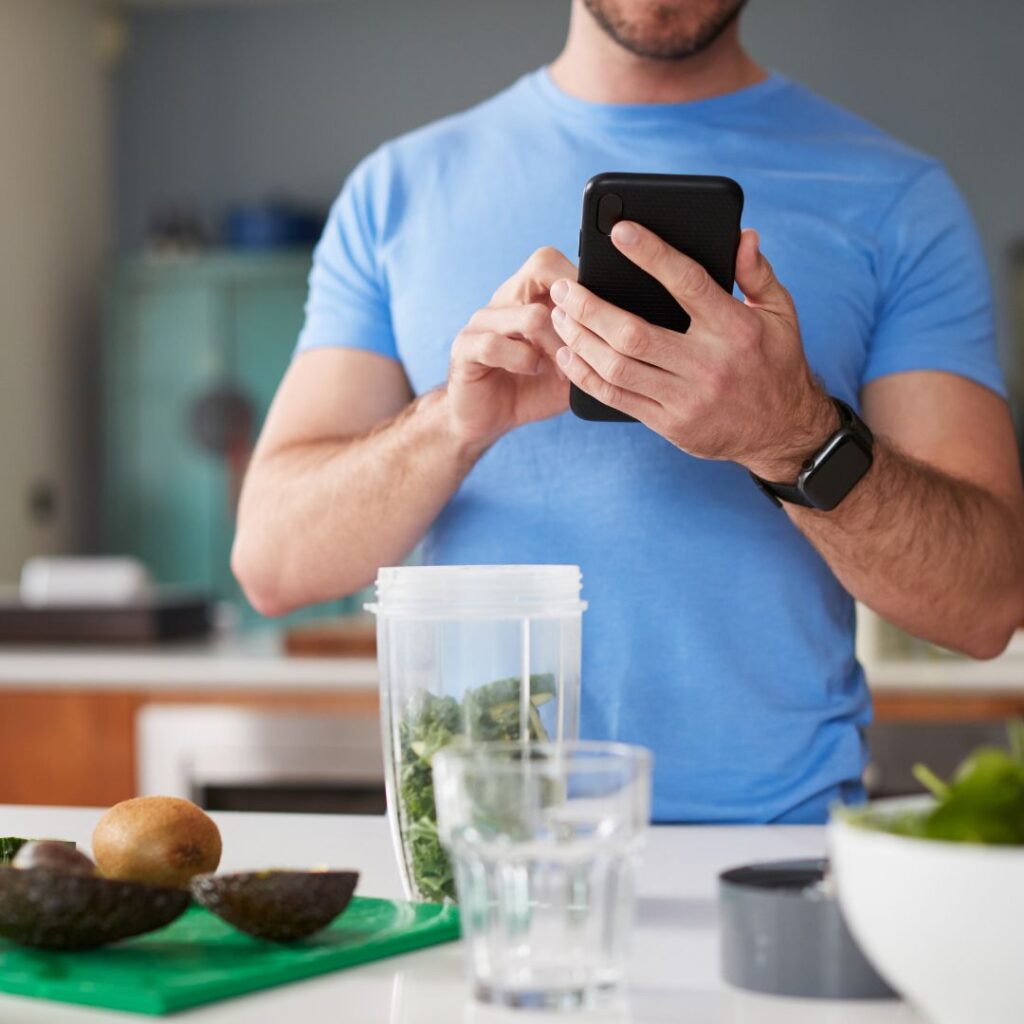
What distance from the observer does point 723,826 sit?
123 centimetres

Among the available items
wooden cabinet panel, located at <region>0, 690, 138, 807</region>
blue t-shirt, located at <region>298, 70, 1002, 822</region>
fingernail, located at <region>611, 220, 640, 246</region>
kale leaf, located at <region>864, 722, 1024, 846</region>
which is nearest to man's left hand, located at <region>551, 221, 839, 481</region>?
fingernail, located at <region>611, 220, 640, 246</region>

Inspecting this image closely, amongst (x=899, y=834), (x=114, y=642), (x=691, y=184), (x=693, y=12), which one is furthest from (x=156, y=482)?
(x=899, y=834)

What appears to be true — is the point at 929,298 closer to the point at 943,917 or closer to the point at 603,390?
the point at 603,390

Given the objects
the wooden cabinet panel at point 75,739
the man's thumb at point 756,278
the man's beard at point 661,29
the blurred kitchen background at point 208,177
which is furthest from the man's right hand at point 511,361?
the blurred kitchen background at point 208,177

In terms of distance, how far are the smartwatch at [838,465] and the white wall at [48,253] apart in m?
4.39

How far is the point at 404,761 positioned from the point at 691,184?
40 centimetres

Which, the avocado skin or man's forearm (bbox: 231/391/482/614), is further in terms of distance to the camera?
man's forearm (bbox: 231/391/482/614)

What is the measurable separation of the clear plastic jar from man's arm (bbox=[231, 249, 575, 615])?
10.3 inches

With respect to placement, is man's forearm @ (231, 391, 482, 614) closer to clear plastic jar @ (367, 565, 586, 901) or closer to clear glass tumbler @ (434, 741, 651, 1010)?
clear plastic jar @ (367, 565, 586, 901)

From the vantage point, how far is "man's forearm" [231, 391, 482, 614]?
4.23ft

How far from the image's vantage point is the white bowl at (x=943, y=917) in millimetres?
537

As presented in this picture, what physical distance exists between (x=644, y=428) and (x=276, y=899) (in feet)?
2.28

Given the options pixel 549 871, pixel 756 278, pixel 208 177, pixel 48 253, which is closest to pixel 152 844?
pixel 549 871

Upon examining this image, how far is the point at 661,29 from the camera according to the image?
143 centimetres
